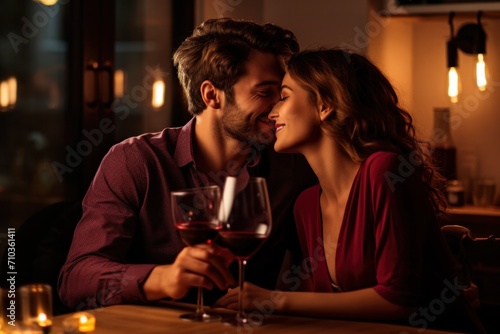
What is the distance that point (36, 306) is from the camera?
3.90 ft

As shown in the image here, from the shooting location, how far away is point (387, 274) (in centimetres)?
165

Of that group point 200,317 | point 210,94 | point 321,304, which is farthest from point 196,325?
point 210,94

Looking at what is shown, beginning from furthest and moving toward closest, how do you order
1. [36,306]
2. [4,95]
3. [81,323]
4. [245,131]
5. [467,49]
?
1. [467,49]
2. [4,95]
3. [245,131]
4. [81,323]
5. [36,306]

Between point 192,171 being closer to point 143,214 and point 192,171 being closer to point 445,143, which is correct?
point 143,214

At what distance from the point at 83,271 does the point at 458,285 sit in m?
0.86

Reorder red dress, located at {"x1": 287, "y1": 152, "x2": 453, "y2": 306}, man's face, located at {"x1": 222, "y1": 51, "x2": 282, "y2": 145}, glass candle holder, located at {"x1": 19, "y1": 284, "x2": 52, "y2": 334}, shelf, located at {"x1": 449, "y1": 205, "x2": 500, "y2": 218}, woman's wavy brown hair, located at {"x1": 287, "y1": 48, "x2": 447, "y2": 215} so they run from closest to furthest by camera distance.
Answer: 1. glass candle holder, located at {"x1": 19, "y1": 284, "x2": 52, "y2": 334}
2. red dress, located at {"x1": 287, "y1": 152, "x2": 453, "y2": 306}
3. woman's wavy brown hair, located at {"x1": 287, "y1": 48, "x2": 447, "y2": 215}
4. man's face, located at {"x1": 222, "y1": 51, "x2": 282, "y2": 145}
5. shelf, located at {"x1": 449, "y1": 205, "x2": 500, "y2": 218}

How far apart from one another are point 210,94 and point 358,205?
2.36 ft

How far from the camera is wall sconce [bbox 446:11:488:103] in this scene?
11.8ft

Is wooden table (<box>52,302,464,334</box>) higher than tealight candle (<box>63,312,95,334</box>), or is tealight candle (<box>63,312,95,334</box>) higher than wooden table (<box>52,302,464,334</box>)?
tealight candle (<box>63,312,95,334</box>)

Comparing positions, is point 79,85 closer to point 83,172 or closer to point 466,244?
point 83,172

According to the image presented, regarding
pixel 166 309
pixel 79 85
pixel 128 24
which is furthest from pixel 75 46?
pixel 166 309

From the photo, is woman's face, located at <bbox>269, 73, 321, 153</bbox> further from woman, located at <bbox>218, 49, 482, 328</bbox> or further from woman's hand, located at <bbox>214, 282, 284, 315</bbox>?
woman's hand, located at <bbox>214, 282, 284, 315</bbox>

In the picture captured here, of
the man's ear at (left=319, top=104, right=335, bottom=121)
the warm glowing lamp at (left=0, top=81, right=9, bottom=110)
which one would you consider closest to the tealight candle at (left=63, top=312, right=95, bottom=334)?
the man's ear at (left=319, top=104, right=335, bottom=121)

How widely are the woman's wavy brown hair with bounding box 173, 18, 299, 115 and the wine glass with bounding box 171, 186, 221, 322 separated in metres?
A: 0.93
